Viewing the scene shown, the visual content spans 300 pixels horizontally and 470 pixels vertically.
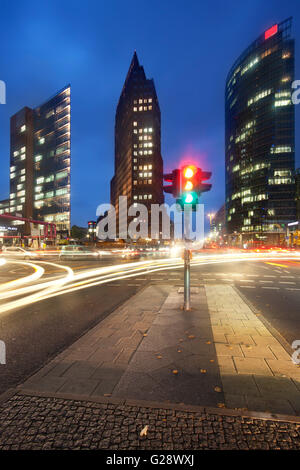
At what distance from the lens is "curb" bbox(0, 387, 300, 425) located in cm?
245

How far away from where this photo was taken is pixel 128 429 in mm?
2268

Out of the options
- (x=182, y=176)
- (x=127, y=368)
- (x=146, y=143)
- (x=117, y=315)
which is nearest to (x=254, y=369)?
(x=127, y=368)

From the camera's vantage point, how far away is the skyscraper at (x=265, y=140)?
9400 centimetres

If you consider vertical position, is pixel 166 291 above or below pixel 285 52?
below

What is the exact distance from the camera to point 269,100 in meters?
99.0

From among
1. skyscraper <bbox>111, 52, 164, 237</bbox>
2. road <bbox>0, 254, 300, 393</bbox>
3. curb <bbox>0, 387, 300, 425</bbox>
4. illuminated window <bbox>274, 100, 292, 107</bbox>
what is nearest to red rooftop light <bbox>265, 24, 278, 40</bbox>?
illuminated window <bbox>274, 100, 292, 107</bbox>

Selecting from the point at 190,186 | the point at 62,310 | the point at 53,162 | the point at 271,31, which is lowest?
the point at 62,310

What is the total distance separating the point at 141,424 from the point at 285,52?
13767cm

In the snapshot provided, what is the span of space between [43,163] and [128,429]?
136 meters

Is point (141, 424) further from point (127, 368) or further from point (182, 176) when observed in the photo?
point (182, 176)

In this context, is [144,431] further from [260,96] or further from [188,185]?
[260,96]

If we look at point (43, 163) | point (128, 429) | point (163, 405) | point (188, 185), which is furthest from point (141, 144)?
point (128, 429)

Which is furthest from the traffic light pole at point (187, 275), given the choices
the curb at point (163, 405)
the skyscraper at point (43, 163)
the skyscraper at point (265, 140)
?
the skyscraper at point (43, 163)

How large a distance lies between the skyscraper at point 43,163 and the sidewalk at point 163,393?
357 feet
